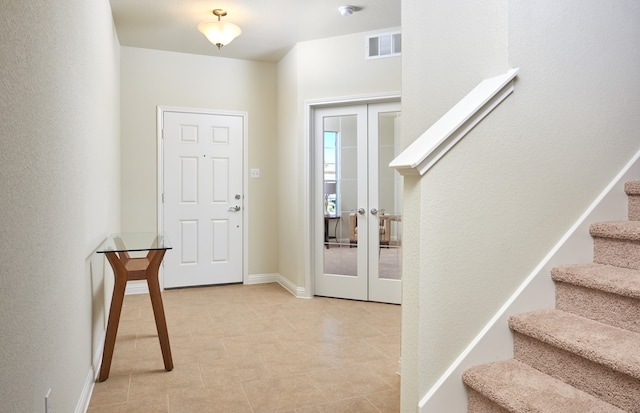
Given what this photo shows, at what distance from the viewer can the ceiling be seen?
3744 millimetres

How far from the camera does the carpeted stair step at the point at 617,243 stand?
181cm

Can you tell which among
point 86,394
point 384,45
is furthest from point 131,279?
point 384,45

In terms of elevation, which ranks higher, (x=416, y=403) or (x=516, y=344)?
(x=516, y=344)

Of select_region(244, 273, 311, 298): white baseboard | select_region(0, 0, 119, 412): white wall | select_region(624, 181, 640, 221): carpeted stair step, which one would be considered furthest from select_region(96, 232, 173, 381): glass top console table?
select_region(624, 181, 640, 221): carpeted stair step

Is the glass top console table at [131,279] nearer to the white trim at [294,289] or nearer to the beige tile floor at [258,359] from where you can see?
the beige tile floor at [258,359]

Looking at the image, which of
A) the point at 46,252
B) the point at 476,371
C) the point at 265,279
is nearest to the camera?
the point at 46,252

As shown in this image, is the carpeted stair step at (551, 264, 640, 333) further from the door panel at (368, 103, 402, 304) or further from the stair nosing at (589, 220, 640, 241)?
the door panel at (368, 103, 402, 304)

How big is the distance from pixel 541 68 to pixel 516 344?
1138mm

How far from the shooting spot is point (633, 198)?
208 cm

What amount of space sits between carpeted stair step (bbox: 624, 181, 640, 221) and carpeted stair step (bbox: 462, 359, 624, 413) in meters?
0.92

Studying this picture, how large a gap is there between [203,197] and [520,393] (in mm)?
4123

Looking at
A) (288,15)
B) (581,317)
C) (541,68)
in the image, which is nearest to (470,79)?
(541,68)

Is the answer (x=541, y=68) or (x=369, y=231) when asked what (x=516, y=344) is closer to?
(x=541, y=68)

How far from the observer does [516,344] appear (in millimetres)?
1810
